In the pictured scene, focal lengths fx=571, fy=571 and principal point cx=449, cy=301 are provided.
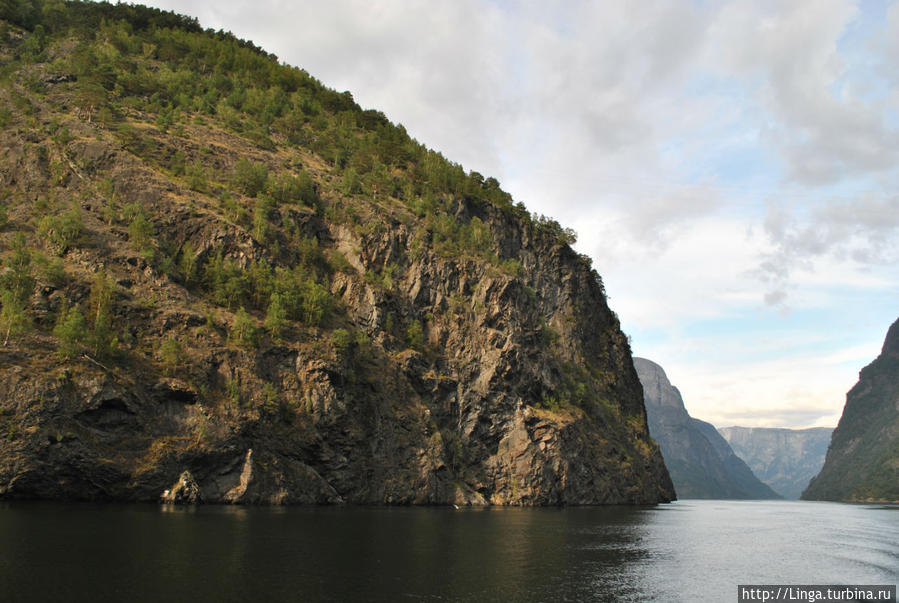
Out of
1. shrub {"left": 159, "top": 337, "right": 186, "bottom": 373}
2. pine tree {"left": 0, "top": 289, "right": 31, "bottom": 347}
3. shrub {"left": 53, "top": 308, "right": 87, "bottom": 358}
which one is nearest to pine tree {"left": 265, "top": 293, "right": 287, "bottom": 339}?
shrub {"left": 159, "top": 337, "right": 186, "bottom": 373}

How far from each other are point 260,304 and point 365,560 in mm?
60641

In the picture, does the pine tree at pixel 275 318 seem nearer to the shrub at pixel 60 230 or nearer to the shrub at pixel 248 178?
the shrub at pixel 60 230

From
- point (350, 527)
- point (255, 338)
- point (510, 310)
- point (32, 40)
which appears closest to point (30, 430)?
point (255, 338)

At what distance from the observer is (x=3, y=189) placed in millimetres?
84812

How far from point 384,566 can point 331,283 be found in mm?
73829

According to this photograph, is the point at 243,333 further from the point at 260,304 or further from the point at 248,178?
the point at 248,178

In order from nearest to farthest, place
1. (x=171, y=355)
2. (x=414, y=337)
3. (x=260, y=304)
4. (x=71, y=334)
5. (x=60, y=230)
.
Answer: (x=71, y=334) < (x=171, y=355) < (x=60, y=230) < (x=260, y=304) < (x=414, y=337)

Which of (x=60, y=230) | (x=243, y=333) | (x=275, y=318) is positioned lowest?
(x=243, y=333)

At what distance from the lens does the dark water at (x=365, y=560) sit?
24.1 meters

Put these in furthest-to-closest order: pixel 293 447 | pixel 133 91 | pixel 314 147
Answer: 1. pixel 314 147
2. pixel 133 91
3. pixel 293 447

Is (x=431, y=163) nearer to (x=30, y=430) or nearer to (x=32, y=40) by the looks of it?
(x=32, y=40)

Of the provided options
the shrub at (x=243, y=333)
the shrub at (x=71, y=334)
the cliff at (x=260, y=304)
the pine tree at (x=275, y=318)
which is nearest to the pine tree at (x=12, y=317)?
the cliff at (x=260, y=304)

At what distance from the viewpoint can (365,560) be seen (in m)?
31.6

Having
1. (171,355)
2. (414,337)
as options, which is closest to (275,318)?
(171,355)
